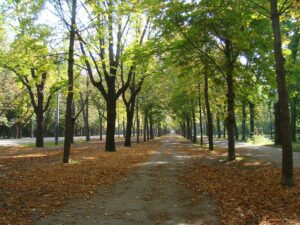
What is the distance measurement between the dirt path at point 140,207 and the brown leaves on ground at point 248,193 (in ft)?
1.41

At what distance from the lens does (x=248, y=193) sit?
32.7 feet

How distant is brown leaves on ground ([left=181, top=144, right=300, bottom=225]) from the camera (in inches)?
299

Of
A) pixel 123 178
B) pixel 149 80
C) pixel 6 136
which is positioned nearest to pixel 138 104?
pixel 149 80

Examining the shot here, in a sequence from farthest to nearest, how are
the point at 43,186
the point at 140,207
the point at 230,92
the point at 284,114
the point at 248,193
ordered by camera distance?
the point at 230,92 < the point at 43,186 < the point at 284,114 < the point at 248,193 < the point at 140,207

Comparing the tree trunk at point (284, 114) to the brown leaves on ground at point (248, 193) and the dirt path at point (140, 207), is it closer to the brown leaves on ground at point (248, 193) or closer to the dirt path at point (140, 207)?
the brown leaves on ground at point (248, 193)

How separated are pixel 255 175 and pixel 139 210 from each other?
645cm

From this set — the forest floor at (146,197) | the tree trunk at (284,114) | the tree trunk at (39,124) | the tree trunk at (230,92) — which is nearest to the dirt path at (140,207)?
the forest floor at (146,197)

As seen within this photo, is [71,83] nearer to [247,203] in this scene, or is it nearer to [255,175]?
[255,175]

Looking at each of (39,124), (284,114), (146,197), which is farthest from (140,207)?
(39,124)

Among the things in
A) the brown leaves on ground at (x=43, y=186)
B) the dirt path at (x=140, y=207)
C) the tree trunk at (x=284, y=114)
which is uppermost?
the tree trunk at (x=284, y=114)

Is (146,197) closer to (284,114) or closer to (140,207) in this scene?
(140,207)

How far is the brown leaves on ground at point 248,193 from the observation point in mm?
7590

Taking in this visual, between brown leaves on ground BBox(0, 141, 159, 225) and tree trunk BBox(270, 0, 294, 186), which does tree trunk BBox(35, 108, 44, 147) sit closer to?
brown leaves on ground BBox(0, 141, 159, 225)

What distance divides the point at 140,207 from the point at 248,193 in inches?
127
